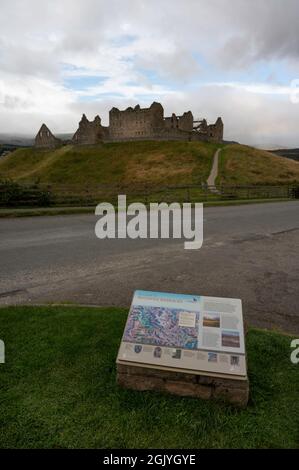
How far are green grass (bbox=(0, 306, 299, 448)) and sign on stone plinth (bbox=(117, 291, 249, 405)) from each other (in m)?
0.15

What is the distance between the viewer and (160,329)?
3.97 m

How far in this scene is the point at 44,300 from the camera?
6.42 meters

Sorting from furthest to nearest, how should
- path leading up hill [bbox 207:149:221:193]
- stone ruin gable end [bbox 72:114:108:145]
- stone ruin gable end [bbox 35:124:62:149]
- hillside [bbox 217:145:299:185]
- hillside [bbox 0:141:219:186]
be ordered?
stone ruin gable end [bbox 35:124:62:149]
stone ruin gable end [bbox 72:114:108:145]
hillside [bbox 0:141:219:186]
hillside [bbox 217:145:299:185]
path leading up hill [bbox 207:149:221:193]

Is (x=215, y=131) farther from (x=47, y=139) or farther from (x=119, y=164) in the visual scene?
(x=47, y=139)

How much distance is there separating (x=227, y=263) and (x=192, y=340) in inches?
228

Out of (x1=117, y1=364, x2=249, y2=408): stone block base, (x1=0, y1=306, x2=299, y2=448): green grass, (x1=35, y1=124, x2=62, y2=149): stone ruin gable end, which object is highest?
(x1=35, y1=124, x2=62, y2=149): stone ruin gable end

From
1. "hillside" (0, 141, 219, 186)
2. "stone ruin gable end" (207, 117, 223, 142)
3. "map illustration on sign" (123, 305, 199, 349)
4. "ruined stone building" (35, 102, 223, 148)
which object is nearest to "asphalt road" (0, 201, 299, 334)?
"map illustration on sign" (123, 305, 199, 349)

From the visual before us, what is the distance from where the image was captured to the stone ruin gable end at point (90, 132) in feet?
325

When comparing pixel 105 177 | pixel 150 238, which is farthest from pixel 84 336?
pixel 105 177

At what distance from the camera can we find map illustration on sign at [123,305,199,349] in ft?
12.7

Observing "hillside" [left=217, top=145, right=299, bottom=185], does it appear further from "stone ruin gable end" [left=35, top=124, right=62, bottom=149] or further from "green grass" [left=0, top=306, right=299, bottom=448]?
"green grass" [left=0, top=306, right=299, bottom=448]

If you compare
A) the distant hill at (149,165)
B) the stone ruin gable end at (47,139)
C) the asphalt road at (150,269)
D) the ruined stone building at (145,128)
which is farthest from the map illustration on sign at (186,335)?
the stone ruin gable end at (47,139)

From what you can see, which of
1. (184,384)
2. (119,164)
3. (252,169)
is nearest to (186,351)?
(184,384)
